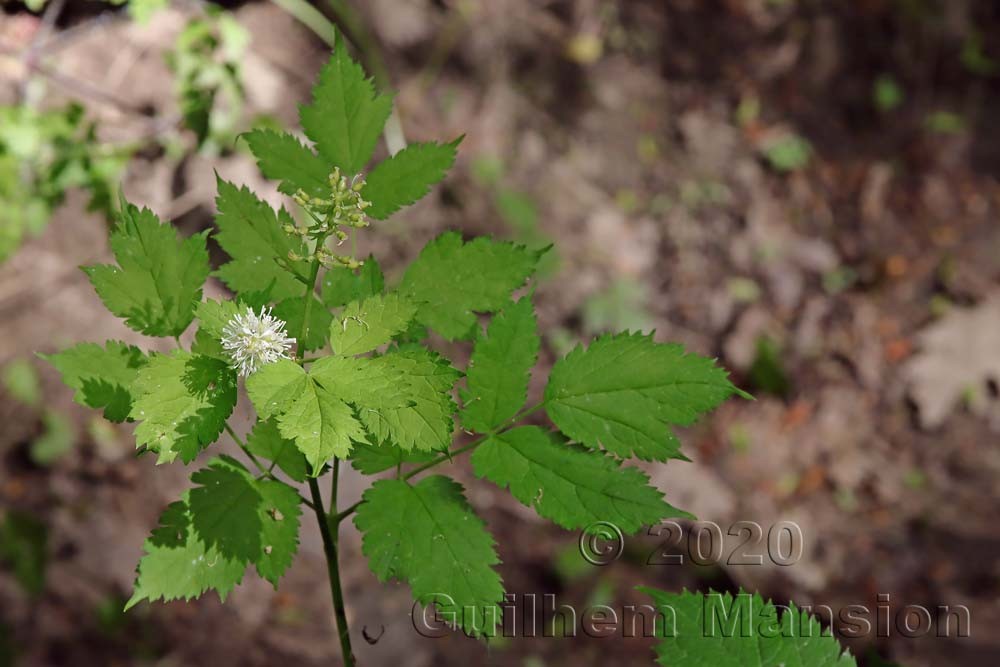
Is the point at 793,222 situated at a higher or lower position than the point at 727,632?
higher

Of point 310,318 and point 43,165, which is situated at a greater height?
point 43,165

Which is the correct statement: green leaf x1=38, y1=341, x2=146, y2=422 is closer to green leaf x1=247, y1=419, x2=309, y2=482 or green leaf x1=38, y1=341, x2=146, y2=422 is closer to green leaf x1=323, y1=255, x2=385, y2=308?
green leaf x1=247, y1=419, x2=309, y2=482

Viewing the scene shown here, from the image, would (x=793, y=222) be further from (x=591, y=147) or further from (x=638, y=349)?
(x=638, y=349)

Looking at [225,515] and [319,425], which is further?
[225,515]

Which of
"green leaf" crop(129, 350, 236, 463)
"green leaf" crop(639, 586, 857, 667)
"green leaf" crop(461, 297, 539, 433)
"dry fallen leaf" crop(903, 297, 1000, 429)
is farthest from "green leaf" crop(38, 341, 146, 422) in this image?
"dry fallen leaf" crop(903, 297, 1000, 429)

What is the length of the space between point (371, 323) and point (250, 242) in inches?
11.5

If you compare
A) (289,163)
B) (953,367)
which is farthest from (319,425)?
(953,367)

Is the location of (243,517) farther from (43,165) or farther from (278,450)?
(43,165)

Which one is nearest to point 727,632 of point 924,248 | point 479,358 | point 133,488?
point 479,358

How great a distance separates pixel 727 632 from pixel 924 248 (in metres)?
3.97

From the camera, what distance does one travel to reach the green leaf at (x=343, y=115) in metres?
1.27

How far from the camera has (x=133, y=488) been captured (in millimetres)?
3018

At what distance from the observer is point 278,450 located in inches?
48.6

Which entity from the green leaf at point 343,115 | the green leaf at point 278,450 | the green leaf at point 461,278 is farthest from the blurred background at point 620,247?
Result: the green leaf at point 461,278
